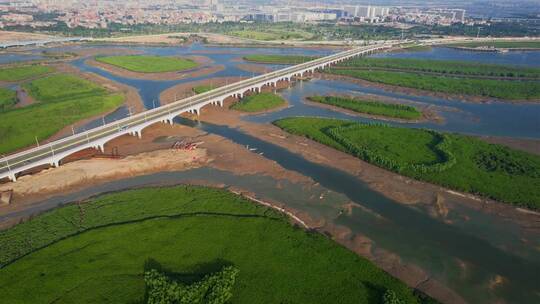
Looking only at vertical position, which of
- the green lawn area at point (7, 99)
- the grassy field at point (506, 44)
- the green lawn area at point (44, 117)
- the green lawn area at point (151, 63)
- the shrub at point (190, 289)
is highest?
the grassy field at point (506, 44)

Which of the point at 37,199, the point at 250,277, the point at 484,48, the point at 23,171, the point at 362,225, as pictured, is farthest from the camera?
the point at 484,48

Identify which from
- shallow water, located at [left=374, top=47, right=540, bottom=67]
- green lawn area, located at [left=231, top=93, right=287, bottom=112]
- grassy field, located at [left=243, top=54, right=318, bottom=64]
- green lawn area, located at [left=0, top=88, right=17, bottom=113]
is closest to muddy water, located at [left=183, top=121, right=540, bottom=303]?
green lawn area, located at [left=231, top=93, right=287, bottom=112]

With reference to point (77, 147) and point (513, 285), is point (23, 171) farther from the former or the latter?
point (513, 285)

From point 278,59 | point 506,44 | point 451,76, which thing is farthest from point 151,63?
point 506,44

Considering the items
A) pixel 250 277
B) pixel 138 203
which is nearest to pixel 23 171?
pixel 138 203

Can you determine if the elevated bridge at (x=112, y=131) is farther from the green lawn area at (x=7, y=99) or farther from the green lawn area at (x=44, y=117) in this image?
the green lawn area at (x=7, y=99)

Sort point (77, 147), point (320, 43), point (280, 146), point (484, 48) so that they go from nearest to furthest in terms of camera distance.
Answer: point (77, 147)
point (280, 146)
point (484, 48)
point (320, 43)

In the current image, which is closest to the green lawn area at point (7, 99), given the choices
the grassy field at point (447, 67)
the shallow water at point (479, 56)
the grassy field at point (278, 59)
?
the grassy field at point (278, 59)

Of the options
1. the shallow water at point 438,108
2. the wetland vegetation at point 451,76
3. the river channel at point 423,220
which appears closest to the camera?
the river channel at point 423,220

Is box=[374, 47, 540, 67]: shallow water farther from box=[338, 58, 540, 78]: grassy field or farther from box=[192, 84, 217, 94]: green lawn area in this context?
box=[192, 84, 217, 94]: green lawn area
